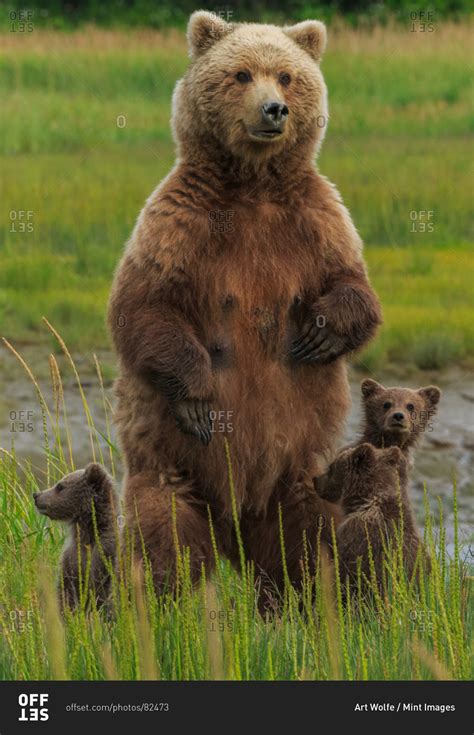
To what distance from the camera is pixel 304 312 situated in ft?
22.3

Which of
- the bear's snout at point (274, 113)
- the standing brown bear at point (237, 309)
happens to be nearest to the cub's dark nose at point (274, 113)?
the bear's snout at point (274, 113)

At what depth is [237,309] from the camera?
22.0 ft

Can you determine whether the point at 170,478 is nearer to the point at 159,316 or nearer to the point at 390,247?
the point at 159,316

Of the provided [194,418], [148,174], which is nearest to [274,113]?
[194,418]

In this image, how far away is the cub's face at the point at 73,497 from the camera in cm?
689

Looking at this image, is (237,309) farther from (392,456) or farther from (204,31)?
(204,31)

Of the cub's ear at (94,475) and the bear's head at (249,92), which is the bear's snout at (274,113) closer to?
the bear's head at (249,92)

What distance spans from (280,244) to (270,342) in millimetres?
401

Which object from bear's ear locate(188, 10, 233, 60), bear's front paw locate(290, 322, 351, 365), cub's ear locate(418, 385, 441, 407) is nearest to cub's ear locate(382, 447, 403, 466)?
bear's front paw locate(290, 322, 351, 365)

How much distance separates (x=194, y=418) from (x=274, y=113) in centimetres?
125

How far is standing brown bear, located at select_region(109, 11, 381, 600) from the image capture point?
21.7 ft

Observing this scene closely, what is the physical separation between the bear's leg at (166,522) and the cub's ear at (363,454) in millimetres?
669


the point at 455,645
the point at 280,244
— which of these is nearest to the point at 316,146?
the point at 280,244

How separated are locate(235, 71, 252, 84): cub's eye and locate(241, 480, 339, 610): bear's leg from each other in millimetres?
1646
